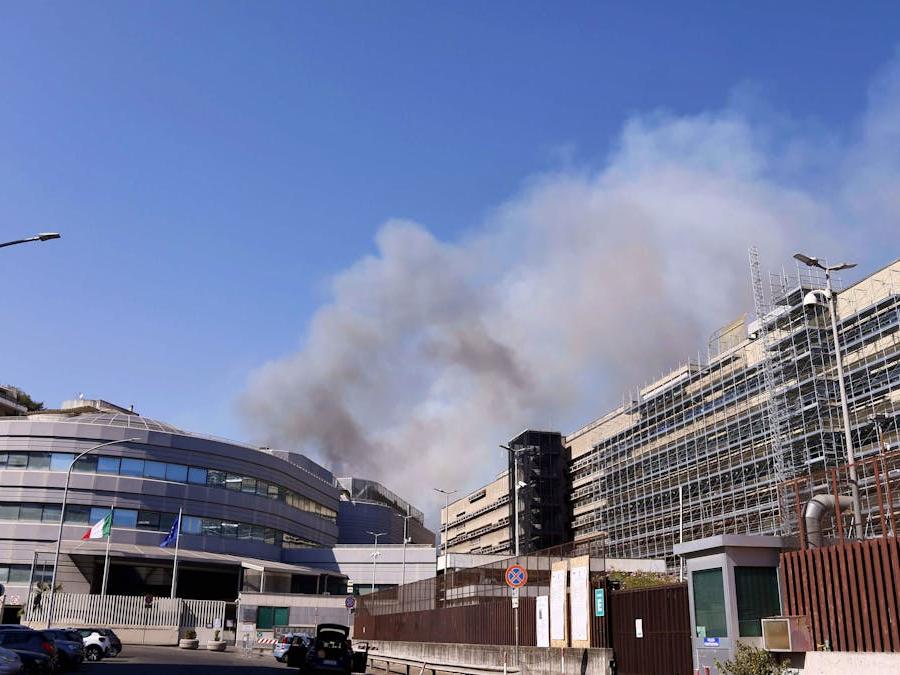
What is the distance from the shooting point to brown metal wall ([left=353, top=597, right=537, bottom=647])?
31.1m

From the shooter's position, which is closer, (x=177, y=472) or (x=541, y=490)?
(x=177, y=472)

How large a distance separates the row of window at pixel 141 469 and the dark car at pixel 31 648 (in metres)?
58.3

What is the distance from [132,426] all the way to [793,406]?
64.6 meters

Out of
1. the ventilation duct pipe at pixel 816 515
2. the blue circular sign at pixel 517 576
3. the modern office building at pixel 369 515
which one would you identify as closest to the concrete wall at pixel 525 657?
the blue circular sign at pixel 517 576

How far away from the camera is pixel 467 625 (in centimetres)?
3812

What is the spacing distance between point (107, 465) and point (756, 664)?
3071 inches

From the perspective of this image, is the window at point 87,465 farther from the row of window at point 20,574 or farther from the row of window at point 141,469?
the row of window at point 20,574

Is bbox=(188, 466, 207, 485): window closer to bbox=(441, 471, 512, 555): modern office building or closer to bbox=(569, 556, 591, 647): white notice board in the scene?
bbox=(441, 471, 512, 555): modern office building

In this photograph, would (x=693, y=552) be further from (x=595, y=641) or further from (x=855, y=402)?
(x=855, y=402)

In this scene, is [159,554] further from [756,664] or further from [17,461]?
[756,664]

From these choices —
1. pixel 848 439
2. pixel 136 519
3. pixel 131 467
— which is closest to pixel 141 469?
pixel 131 467

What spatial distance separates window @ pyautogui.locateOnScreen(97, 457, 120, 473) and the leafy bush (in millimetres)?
76865

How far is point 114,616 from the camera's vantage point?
66.4 meters

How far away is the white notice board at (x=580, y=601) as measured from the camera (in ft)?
83.8
